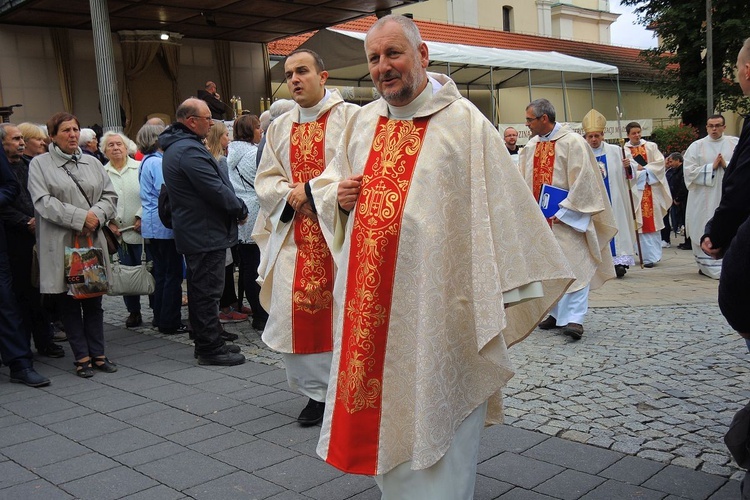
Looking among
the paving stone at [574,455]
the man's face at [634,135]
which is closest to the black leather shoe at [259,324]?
the paving stone at [574,455]

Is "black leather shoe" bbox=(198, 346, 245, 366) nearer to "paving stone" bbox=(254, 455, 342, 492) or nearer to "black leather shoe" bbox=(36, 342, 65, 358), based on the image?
"black leather shoe" bbox=(36, 342, 65, 358)

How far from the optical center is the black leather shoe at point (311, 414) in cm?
453

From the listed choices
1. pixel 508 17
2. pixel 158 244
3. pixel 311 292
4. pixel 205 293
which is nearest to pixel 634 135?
pixel 158 244

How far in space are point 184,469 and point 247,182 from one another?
386cm

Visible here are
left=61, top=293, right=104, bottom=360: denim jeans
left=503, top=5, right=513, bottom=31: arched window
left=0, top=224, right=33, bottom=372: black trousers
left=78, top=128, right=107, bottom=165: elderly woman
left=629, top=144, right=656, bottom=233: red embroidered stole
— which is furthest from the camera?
left=503, top=5, right=513, bottom=31: arched window

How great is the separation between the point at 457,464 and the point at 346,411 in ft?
1.55

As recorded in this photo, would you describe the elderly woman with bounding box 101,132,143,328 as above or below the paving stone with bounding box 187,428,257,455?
above

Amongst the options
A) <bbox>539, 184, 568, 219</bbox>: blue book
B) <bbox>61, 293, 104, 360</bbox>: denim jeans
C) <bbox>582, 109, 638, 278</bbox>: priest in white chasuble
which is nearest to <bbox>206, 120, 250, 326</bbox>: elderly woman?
<bbox>61, 293, 104, 360</bbox>: denim jeans

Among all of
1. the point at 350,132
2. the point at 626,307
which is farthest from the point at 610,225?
the point at 350,132

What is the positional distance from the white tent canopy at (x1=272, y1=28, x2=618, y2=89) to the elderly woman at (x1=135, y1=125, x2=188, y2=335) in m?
9.36

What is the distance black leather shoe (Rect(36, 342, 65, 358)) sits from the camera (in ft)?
21.9

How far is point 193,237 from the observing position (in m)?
5.95

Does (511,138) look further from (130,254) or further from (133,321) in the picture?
(133,321)

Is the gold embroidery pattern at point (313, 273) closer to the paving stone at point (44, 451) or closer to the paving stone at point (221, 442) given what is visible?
the paving stone at point (221, 442)
